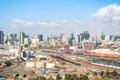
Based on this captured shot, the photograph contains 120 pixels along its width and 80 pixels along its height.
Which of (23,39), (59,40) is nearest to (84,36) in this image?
(59,40)

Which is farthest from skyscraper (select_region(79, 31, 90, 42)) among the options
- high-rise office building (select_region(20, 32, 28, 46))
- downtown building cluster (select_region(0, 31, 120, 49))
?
high-rise office building (select_region(20, 32, 28, 46))

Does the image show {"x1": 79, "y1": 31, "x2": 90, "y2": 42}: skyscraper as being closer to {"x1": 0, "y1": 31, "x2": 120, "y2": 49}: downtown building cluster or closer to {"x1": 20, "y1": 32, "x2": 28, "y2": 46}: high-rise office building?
{"x1": 0, "y1": 31, "x2": 120, "y2": 49}: downtown building cluster

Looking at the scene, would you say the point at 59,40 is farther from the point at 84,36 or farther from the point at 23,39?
the point at 23,39

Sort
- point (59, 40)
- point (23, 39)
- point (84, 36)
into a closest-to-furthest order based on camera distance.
Answer: 1. point (23, 39)
2. point (59, 40)
3. point (84, 36)

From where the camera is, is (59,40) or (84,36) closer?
(59,40)

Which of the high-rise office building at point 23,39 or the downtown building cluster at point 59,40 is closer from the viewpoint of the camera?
the high-rise office building at point 23,39

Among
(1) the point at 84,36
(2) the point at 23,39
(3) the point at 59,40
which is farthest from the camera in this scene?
(1) the point at 84,36

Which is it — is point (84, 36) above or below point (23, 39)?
above

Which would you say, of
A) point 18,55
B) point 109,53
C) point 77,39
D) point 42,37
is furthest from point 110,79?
point 42,37

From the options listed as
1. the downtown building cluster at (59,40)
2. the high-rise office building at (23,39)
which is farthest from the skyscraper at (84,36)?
the high-rise office building at (23,39)

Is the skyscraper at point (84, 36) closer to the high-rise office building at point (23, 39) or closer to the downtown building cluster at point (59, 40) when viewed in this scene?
the downtown building cluster at point (59, 40)

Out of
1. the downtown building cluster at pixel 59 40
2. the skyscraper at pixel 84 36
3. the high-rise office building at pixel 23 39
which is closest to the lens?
the high-rise office building at pixel 23 39
